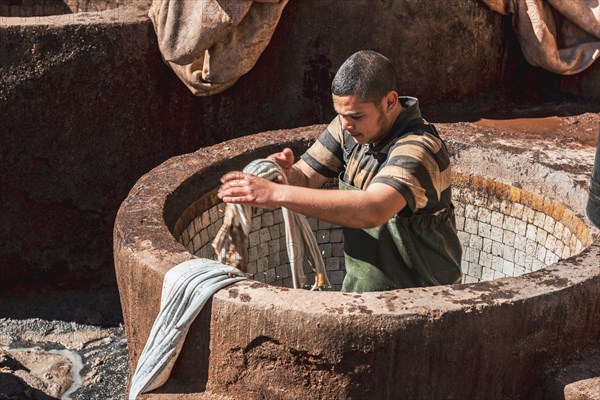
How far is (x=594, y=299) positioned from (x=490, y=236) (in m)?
1.44

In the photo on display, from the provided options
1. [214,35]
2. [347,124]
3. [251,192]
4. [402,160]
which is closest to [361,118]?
[347,124]

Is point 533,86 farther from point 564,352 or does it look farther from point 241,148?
point 564,352

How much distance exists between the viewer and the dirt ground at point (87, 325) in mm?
6090

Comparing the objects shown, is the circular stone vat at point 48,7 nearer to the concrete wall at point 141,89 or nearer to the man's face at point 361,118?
the concrete wall at point 141,89

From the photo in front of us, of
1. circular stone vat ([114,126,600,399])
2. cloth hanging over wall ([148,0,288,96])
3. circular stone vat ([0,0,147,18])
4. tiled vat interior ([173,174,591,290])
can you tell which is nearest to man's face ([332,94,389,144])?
circular stone vat ([114,126,600,399])

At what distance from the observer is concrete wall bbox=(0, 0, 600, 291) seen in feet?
22.0

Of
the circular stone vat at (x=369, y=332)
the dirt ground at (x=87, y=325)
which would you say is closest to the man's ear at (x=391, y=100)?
the circular stone vat at (x=369, y=332)

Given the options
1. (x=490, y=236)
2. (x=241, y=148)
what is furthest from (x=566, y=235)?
(x=241, y=148)

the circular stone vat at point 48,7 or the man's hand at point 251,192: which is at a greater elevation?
the man's hand at point 251,192

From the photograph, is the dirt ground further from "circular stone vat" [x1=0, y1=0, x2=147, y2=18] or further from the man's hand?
"circular stone vat" [x1=0, y1=0, x2=147, y2=18]

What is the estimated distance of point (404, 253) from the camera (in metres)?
4.35

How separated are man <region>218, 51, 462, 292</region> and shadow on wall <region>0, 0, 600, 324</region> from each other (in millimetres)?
2203

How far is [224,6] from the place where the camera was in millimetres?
6391

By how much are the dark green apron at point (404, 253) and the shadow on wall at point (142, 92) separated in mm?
2376
